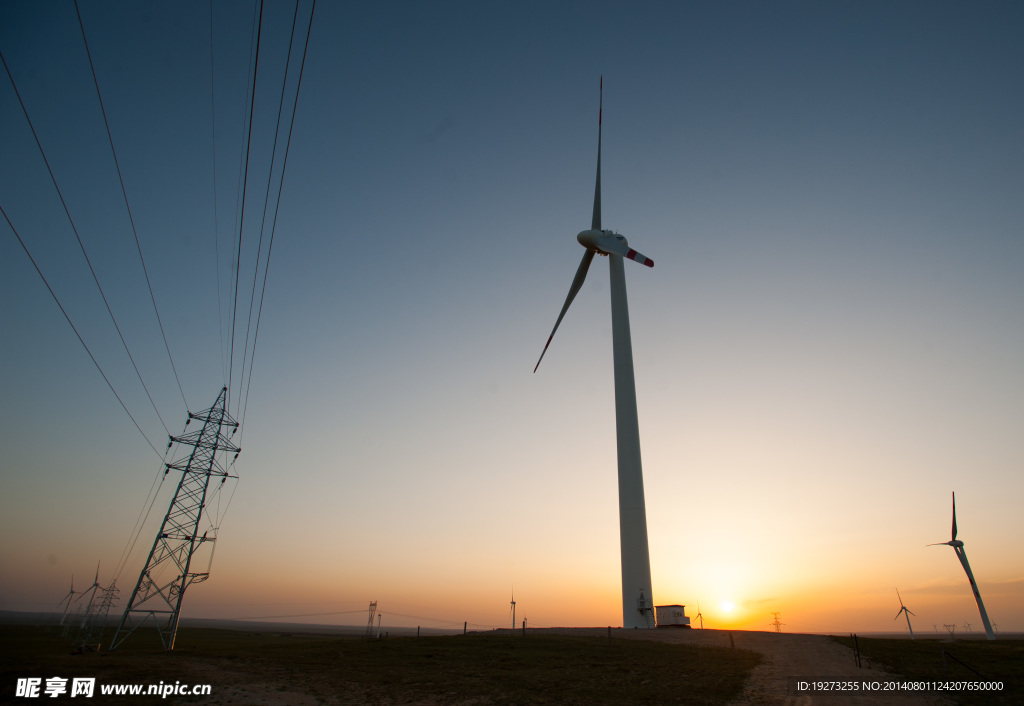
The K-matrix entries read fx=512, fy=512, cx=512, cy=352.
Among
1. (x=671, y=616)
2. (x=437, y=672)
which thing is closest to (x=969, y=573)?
(x=671, y=616)

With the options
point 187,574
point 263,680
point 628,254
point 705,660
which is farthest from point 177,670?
point 628,254

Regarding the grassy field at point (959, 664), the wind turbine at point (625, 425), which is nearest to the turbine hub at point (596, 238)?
the wind turbine at point (625, 425)

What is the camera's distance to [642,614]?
1959 inches

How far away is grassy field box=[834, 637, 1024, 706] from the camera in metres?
26.3

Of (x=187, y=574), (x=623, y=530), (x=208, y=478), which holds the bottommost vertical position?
(x=187, y=574)

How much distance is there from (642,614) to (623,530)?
7.81m

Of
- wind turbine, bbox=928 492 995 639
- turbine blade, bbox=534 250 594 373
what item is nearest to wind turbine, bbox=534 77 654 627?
turbine blade, bbox=534 250 594 373

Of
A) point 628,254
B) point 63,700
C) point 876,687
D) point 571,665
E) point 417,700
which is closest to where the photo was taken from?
point 63,700

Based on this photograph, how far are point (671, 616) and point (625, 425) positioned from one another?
20190mm

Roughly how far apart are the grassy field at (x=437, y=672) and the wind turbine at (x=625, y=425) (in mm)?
9531

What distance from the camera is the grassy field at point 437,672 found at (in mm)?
25734

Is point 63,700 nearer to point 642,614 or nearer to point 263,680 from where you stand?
point 263,680

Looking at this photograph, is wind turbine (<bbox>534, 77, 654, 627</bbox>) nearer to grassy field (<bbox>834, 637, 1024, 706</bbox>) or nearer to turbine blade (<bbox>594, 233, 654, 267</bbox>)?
turbine blade (<bbox>594, 233, 654, 267</bbox>)

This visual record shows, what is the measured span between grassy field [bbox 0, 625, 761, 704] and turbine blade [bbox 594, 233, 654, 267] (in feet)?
141
